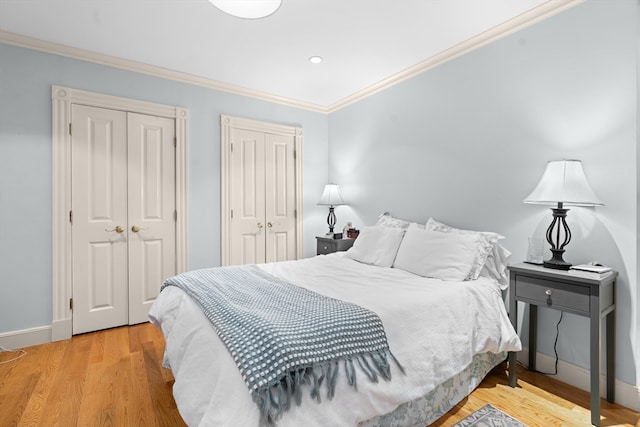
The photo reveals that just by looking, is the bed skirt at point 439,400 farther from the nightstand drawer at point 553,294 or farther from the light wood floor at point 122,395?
the nightstand drawer at point 553,294

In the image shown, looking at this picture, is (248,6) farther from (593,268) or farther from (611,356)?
(611,356)

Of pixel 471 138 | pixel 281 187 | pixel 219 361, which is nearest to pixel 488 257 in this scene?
pixel 471 138

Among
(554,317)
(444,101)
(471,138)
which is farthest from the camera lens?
(444,101)

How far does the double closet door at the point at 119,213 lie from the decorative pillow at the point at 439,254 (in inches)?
96.7

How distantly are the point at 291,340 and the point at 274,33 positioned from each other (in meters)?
2.43

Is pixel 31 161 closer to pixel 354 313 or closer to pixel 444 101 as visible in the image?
pixel 354 313

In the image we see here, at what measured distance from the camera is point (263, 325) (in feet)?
4.43

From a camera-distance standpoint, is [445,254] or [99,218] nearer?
[445,254]

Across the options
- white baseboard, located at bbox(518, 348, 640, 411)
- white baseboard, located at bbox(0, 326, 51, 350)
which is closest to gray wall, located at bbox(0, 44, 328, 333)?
white baseboard, located at bbox(0, 326, 51, 350)

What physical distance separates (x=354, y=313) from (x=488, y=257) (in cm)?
141

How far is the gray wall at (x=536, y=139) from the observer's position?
77.5 inches

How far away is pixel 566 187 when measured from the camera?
197 cm

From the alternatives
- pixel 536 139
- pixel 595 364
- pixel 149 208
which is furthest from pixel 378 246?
pixel 149 208

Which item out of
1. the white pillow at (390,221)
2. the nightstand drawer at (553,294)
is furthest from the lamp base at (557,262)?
the white pillow at (390,221)
